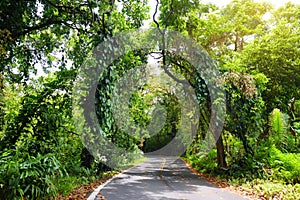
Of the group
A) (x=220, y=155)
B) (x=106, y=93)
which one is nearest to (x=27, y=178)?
(x=106, y=93)

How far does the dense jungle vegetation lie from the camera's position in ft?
23.5

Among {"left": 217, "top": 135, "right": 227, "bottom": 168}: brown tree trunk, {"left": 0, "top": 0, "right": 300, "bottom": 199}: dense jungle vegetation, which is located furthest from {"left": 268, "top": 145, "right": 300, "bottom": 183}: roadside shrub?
{"left": 217, "top": 135, "right": 227, "bottom": 168}: brown tree trunk

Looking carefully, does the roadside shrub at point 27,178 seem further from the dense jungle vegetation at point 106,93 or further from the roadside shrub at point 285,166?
the roadside shrub at point 285,166

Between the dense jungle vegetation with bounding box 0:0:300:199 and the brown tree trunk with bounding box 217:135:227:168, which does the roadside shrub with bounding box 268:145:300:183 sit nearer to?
the dense jungle vegetation with bounding box 0:0:300:199

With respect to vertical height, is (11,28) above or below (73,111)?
above

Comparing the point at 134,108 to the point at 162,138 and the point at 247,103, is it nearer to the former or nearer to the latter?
the point at 247,103

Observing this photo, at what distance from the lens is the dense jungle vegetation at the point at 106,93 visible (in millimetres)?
7160

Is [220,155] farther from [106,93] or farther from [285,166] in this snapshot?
[106,93]

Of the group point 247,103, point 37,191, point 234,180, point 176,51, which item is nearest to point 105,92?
point 37,191

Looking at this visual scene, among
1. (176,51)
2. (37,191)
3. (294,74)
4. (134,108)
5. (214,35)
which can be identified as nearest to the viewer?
(37,191)

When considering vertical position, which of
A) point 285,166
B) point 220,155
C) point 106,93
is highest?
point 106,93

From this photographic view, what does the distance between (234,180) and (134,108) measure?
9085 millimetres

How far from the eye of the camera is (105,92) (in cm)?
711

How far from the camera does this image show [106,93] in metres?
7.11
